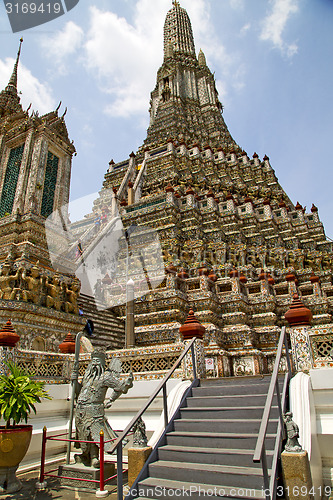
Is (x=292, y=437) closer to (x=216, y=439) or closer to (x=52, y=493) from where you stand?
(x=216, y=439)

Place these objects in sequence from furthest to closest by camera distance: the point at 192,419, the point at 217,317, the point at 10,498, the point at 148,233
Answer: the point at 148,233 < the point at 217,317 < the point at 192,419 < the point at 10,498

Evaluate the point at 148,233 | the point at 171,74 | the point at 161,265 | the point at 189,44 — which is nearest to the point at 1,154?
the point at 148,233

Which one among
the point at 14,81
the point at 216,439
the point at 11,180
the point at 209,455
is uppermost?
the point at 14,81

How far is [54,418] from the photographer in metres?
6.98

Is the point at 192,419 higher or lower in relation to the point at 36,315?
lower

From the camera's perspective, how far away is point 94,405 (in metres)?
5.34

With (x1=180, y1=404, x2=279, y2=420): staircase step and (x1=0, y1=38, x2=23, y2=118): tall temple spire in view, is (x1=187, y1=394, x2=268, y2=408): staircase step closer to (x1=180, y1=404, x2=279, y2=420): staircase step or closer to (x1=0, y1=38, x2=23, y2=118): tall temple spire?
(x1=180, y1=404, x2=279, y2=420): staircase step

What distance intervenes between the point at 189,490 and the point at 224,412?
4.52 feet

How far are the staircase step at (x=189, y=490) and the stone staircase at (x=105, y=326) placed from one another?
25.4 feet

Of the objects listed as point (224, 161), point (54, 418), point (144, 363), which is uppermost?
point (224, 161)

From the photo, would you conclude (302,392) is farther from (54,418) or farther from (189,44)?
(189,44)

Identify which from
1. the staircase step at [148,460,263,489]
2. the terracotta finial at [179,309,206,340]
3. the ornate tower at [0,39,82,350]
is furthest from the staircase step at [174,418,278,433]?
the ornate tower at [0,39,82,350]

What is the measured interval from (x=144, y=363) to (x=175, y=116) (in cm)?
2866

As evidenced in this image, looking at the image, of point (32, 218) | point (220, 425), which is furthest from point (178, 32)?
point (220, 425)
